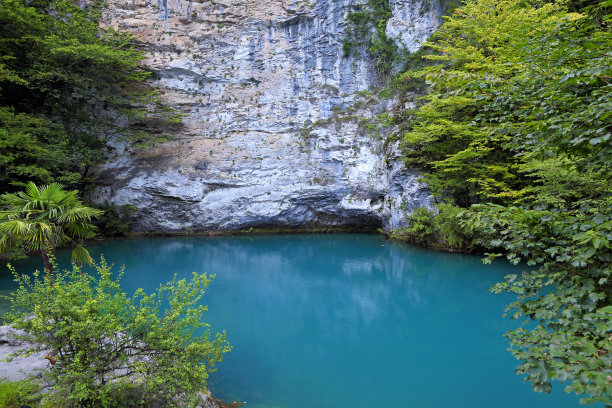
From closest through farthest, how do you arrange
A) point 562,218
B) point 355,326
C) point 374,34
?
point 562,218
point 355,326
point 374,34

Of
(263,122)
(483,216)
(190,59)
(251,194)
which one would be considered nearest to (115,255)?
(251,194)

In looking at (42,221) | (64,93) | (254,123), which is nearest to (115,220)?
(64,93)

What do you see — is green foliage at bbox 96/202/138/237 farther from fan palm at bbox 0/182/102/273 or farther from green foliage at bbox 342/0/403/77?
green foliage at bbox 342/0/403/77

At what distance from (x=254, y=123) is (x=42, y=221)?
15.3 m

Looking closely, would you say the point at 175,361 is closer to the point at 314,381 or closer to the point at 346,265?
the point at 314,381

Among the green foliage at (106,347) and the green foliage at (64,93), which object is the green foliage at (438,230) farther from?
the green foliage at (64,93)

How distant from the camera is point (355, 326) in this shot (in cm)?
680

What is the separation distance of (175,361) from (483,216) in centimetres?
297

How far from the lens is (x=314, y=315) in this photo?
294 inches

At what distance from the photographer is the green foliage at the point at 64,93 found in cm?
1223

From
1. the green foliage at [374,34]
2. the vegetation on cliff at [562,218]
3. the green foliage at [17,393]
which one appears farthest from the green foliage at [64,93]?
the vegetation on cliff at [562,218]

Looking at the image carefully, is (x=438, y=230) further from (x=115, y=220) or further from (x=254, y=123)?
(x=115, y=220)

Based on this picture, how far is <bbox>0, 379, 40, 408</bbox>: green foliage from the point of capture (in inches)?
123

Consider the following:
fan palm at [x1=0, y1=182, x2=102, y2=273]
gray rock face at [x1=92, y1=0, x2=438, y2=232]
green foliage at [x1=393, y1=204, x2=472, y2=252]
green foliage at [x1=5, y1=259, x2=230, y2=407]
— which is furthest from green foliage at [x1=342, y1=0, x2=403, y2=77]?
green foliage at [x1=5, y1=259, x2=230, y2=407]
